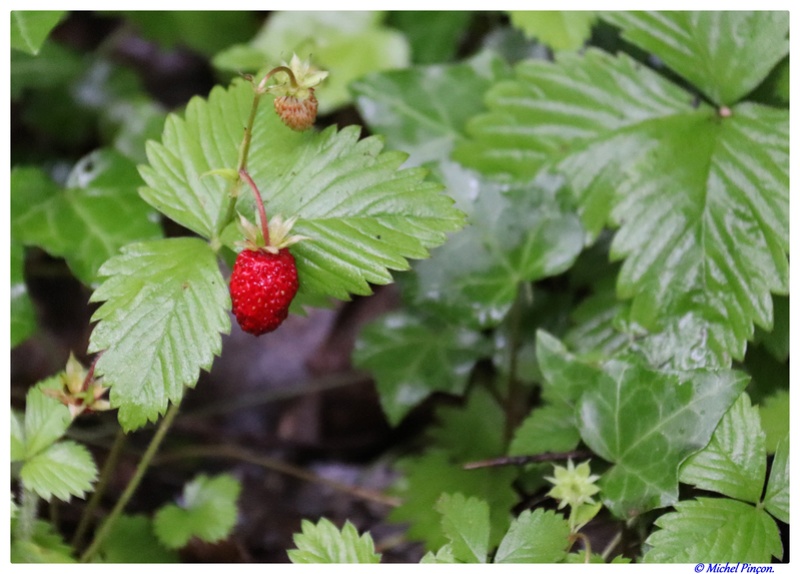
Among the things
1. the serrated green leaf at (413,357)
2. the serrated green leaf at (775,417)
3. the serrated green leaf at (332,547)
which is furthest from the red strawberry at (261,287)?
the serrated green leaf at (775,417)

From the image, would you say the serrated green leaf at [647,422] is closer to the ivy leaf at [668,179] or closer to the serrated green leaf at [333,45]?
the ivy leaf at [668,179]

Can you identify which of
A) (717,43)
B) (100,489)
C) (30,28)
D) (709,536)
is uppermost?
(717,43)

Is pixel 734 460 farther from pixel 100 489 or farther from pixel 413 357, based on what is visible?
pixel 100 489

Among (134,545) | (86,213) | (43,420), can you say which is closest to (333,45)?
(86,213)

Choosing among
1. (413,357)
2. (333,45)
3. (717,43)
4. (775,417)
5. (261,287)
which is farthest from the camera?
(333,45)

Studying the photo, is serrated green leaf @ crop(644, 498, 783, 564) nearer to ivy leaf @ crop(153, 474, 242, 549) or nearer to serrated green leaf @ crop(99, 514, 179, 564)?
ivy leaf @ crop(153, 474, 242, 549)
